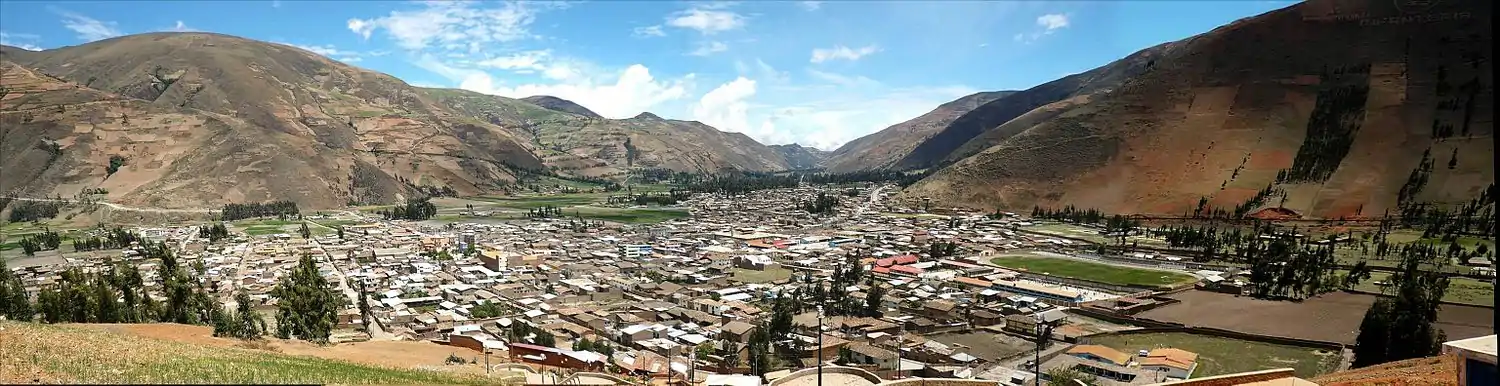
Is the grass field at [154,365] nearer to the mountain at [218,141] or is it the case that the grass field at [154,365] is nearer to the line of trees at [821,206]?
the line of trees at [821,206]

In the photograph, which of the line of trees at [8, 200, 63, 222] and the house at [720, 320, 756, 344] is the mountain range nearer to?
the line of trees at [8, 200, 63, 222]

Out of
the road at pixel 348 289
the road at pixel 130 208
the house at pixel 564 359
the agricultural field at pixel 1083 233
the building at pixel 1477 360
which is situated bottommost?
the road at pixel 348 289

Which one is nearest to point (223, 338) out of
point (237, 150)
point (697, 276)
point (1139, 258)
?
point (697, 276)

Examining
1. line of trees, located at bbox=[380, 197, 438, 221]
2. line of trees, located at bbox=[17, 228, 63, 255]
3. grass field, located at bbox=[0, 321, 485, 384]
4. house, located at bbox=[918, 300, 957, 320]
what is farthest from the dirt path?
line of trees, located at bbox=[380, 197, 438, 221]

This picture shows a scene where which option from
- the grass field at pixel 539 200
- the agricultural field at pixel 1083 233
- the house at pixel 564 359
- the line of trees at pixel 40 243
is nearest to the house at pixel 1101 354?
the house at pixel 564 359

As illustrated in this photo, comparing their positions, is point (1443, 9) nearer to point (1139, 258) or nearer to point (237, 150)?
point (1139, 258)
